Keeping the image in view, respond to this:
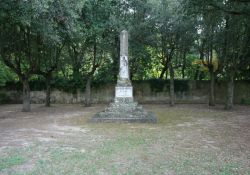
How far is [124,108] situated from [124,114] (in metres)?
0.46

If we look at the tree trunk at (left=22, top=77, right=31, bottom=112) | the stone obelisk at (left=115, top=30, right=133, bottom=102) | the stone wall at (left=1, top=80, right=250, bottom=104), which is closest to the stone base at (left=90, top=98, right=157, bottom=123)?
the stone obelisk at (left=115, top=30, right=133, bottom=102)

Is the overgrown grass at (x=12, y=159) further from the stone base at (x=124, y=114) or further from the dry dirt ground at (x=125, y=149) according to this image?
the stone base at (x=124, y=114)

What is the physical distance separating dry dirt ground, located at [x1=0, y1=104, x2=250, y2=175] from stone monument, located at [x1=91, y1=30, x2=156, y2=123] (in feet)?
4.37

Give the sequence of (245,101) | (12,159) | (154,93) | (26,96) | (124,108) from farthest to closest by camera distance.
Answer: (154,93), (245,101), (26,96), (124,108), (12,159)

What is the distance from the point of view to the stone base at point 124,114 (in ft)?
48.9

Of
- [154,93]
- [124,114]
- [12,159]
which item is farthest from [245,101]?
[12,159]

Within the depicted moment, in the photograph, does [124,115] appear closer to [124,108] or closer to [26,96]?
[124,108]

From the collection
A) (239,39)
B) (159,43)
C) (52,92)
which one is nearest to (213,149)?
(239,39)

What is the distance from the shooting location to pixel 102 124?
14.2 m

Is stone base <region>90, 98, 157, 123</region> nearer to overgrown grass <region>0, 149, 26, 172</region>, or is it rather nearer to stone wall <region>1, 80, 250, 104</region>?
overgrown grass <region>0, 149, 26, 172</region>

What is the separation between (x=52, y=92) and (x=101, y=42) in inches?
347

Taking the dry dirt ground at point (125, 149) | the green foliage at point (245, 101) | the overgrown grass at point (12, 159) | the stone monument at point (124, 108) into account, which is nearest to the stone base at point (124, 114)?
the stone monument at point (124, 108)

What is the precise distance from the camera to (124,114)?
50.4 ft

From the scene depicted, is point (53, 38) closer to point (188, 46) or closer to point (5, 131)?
point (5, 131)
